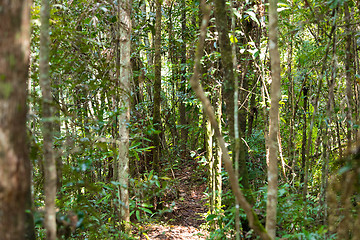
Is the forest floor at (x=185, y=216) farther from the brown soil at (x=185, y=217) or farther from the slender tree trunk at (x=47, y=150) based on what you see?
the slender tree trunk at (x=47, y=150)

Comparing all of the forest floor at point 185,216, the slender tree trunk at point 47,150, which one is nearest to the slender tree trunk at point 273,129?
the slender tree trunk at point 47,150

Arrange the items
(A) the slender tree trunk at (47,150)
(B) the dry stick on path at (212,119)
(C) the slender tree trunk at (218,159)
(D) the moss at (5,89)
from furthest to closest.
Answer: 1. (C) the slender tree trunk at (218,159)
2. (B) the dry stick on path at (212,119)
3. (A) the slender tree trunk at (47,150)
4. (D) the moss at (5,89)

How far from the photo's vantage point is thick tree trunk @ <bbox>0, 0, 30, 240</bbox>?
4.21 feet

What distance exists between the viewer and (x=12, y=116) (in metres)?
1.30

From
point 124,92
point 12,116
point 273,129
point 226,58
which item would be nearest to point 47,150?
point 12,116

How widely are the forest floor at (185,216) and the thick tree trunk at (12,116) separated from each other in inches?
123

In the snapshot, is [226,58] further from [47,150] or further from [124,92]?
[47,150]

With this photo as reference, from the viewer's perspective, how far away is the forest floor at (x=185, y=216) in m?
4.85

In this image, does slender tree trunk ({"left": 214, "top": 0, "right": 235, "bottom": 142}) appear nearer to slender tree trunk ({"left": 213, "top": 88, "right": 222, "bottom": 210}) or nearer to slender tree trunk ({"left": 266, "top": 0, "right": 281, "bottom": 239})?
slender tree trunk ({"left": 266, "top": 0, "right": 281, "bottom": 239})

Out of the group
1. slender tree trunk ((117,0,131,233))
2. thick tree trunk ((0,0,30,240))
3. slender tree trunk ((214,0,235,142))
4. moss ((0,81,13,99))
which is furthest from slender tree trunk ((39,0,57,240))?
slender tree trunk ((117,0,131,233))

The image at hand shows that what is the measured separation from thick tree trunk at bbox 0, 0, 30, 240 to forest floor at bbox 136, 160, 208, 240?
3.12 metres

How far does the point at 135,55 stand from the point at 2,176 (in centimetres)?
484

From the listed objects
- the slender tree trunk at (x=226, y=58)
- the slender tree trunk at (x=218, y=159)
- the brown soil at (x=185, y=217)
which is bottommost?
the brown soil at (x=185, y=217)

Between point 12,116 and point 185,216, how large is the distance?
16.2ft
